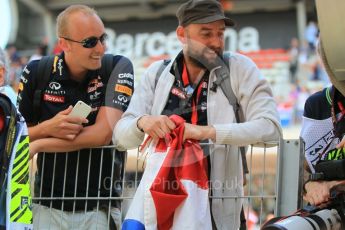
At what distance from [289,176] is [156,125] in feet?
2.37

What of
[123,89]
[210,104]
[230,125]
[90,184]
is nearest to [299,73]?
[123,89]

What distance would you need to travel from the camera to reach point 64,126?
12.5 ft

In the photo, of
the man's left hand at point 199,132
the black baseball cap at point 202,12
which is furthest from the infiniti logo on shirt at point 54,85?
the man's left hand at point 199,132

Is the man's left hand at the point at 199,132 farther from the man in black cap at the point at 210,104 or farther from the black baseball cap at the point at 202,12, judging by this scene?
the black baseball cap at the point at 202,12

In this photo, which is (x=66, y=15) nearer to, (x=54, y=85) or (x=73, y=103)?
(x=54, y=85)

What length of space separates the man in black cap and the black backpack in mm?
368

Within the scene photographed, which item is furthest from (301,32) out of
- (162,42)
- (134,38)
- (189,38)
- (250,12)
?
(189,38)

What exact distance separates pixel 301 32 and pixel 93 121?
53.0 feet

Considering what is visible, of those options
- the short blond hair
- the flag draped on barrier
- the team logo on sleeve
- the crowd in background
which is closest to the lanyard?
the flag draped on barrier

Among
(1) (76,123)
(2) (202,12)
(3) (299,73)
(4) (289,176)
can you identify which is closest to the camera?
(4) (289,176)

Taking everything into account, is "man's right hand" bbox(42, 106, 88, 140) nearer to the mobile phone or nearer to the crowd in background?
the mobile phone

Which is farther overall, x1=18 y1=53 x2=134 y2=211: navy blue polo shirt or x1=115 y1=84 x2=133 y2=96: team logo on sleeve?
x1=115 y1=84 x2=133 y2=96: team logo on sleeve

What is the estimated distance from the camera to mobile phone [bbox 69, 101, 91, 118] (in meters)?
3.75

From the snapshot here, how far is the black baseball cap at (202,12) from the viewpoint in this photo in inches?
145
